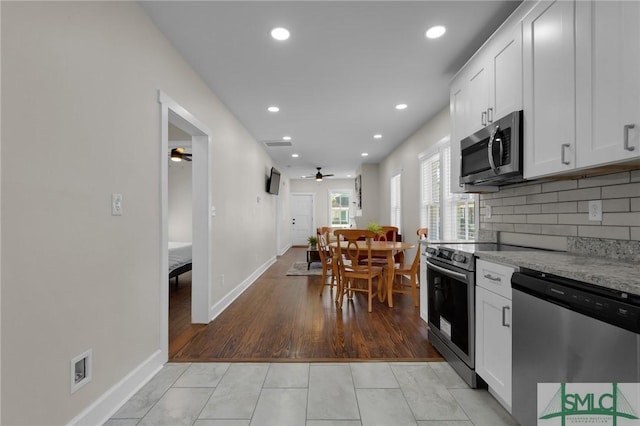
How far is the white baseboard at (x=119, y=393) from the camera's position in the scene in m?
1.54

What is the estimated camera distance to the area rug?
18.9ft

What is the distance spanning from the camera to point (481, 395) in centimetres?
186

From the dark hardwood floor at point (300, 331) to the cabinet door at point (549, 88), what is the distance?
169cm

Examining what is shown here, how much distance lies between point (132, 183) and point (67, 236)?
581 mm

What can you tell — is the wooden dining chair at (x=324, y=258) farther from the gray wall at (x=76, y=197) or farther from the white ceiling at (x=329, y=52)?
the gray wall at (x=76, y=197)

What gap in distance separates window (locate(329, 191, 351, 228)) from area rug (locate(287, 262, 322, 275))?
3.97 m

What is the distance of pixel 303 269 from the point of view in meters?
6.21

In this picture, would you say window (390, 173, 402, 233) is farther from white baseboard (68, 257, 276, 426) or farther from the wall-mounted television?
white baseboard (68, 257, 276, 426)

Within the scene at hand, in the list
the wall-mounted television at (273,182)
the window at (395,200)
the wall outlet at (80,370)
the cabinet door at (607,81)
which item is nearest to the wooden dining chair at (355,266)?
the cabinet door at (607,81)

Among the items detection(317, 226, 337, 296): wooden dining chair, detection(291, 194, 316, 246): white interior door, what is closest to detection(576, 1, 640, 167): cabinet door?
detection(317, 226, 337, 296): wooden dining chair

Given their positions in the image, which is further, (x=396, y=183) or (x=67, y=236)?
(x=396, y=183)

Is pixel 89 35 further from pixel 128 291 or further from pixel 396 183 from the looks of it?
pixel 396 183

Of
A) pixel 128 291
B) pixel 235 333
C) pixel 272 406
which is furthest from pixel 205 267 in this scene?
pixel 272 406

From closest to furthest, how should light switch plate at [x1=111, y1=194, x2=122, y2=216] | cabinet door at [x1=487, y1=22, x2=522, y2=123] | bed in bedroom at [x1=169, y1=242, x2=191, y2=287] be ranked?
1. light switch plate at [x1=111, y1=194, x2=122, y2=216]
2. cabinet door at [x1=487, y1=22, x2=522, y2=123]
3. bed in bedroom at [x1=169, y1=242, x2=191, y2=287]
